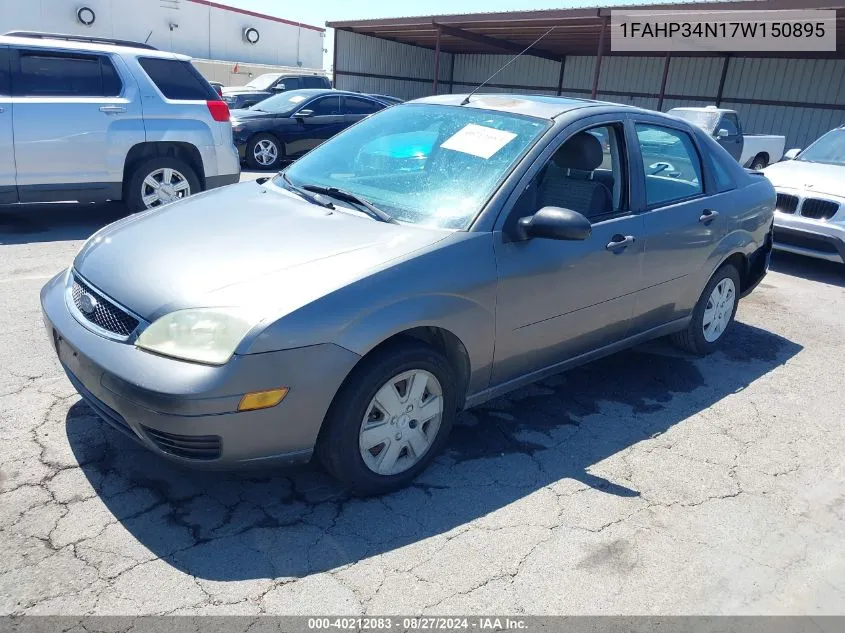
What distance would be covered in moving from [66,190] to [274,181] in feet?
12.4

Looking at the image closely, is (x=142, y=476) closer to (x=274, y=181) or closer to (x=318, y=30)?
(x=274, y=181)

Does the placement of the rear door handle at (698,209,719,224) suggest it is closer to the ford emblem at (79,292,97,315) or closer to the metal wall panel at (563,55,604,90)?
the ford emblem at (79,292,97,315)

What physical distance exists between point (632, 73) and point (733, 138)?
10.0 m

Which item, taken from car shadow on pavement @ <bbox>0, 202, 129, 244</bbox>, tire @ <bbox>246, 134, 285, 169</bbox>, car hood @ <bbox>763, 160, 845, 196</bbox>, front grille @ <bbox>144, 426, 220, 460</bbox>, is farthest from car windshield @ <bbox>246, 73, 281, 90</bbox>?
front grille @ <bbox>144, 426, 220, 460</bbox>

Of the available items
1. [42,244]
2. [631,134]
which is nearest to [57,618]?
[631,134]

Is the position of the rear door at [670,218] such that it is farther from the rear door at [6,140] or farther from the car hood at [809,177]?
the rear door at [6,140]

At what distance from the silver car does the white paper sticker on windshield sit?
5.26 m

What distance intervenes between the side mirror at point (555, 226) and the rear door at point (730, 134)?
1163cm

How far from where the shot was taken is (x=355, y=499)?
3008 millimetres

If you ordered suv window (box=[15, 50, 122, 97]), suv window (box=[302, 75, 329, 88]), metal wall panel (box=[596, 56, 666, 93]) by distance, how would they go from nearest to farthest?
suv window (box=[15, 50, 122, 97])
suv window (box=[302, 75, 329, 88])
metal wall panel (box=[596, 56, 666, 93])

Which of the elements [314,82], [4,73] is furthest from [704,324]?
[314,82]

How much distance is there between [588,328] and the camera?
149 inches

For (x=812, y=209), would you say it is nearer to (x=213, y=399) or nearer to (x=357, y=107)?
(x=213, y=399)

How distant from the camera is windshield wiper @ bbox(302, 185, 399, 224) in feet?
10.7
